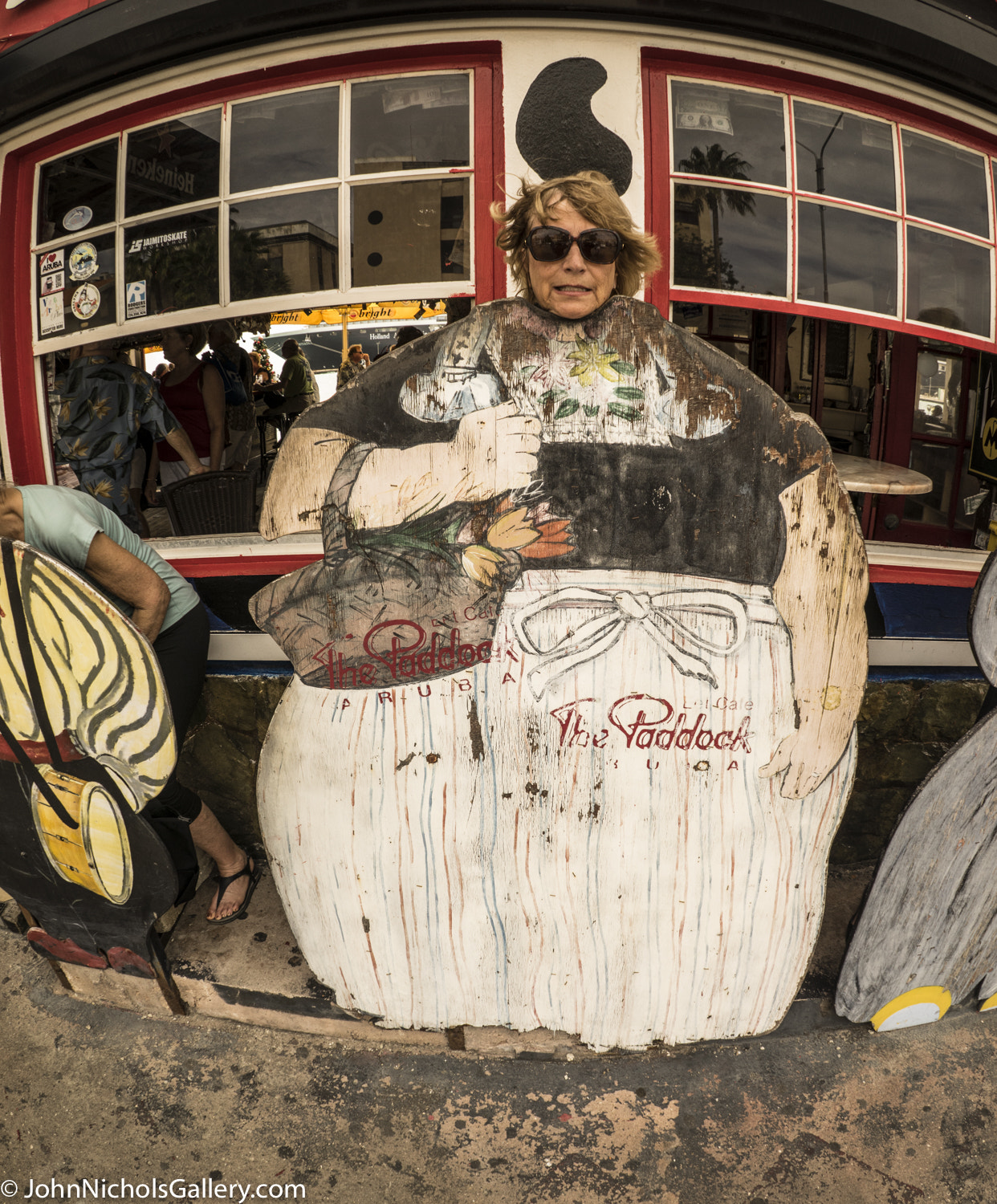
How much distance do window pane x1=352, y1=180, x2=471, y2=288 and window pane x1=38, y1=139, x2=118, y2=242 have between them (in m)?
1.10

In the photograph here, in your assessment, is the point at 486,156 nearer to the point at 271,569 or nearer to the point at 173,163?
the point at 173,163

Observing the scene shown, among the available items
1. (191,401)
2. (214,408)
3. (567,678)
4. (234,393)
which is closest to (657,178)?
(567,678)

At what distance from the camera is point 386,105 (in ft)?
7.79

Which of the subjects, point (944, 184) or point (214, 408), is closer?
point (944, 184)

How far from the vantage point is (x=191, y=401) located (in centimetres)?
464

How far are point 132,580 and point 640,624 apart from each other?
1489mm

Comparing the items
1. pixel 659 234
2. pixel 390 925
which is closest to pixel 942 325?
pixel 659 234

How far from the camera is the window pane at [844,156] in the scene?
95.1 inches

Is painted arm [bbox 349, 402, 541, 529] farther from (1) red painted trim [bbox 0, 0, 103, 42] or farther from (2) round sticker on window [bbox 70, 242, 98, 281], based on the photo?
(1) red painted trim [bbox 0, 0, 103, 42]

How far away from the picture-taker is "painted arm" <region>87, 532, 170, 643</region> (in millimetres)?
2008

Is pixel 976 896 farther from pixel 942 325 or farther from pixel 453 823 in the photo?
pixel 942 325

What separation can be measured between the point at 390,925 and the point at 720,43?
2935 mm

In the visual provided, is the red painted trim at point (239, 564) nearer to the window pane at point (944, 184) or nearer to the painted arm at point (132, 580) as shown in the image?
the painted arm at point (132, 580)

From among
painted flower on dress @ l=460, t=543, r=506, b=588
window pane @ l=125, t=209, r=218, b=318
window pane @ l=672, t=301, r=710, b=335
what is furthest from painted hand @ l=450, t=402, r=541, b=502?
window pane @ l=672, t=301, r=710, b=335
